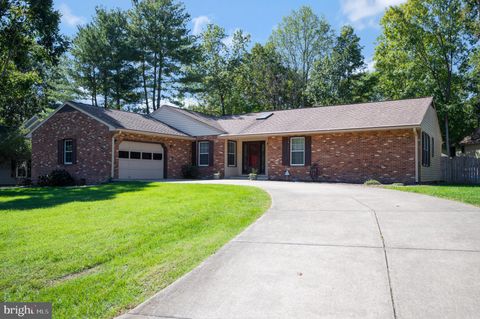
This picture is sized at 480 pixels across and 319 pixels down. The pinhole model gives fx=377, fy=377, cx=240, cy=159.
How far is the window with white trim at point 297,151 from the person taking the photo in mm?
19217

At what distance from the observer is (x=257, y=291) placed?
396 centimetres

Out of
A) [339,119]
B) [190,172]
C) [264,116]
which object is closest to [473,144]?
[339,119]

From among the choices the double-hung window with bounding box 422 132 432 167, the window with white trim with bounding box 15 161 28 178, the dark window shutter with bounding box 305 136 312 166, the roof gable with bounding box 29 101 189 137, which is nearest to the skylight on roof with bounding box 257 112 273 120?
the roof gable with bounding box 29 101 189 137

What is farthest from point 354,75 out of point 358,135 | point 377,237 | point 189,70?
point 377,237

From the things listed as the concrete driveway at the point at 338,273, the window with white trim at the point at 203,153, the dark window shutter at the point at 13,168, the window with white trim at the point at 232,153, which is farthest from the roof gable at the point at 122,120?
the concrete driveway at the point at 338,273

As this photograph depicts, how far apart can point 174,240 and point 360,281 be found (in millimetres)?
3192

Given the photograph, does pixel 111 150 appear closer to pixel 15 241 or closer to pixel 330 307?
pixel 15 241

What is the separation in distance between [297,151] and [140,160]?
847 centimetres

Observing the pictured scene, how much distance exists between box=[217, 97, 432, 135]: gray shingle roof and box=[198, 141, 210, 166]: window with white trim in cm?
159

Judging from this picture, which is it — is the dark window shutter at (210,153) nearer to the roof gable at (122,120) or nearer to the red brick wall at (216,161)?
the red brick wall at (216,161)

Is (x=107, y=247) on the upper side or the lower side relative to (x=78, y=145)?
lower

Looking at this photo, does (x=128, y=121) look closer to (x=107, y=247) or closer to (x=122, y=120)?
(x=122, y=120)

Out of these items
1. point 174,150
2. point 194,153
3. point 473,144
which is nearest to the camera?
point 174,150

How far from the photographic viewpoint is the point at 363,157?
17.3 m
